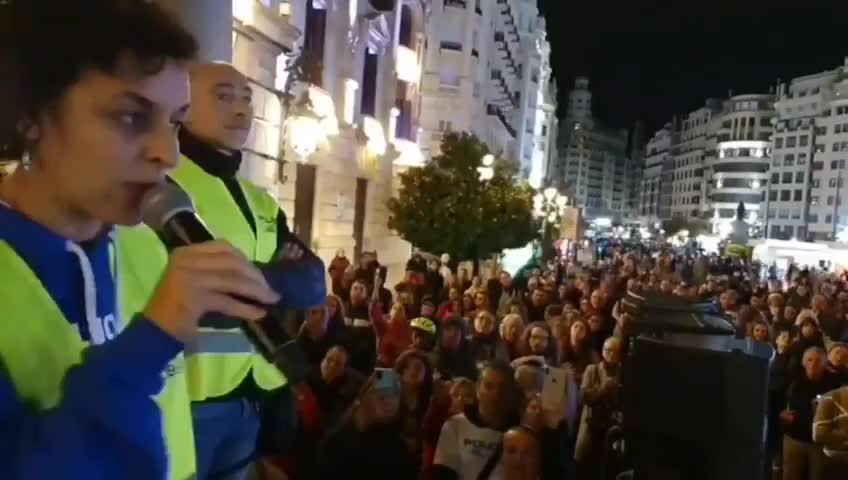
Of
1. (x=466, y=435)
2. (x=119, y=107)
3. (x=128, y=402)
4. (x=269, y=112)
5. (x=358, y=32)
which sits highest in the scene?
(x=358, y=32)

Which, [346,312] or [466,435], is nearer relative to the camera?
[466,435]

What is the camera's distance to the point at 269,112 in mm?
13164

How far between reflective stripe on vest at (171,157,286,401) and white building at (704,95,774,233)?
136 meters

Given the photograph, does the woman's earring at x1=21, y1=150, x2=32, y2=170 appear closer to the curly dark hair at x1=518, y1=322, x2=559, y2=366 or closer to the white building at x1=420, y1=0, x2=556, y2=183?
the curly dark hair at x1=518, y1=322, x2=559, y2=366

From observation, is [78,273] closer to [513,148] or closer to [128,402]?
[128,402]

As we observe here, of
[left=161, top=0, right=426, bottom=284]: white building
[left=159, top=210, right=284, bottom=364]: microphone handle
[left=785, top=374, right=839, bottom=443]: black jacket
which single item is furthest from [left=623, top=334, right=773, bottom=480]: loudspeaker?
[left=785, top=374, right=839, bottom=443]: black jacket

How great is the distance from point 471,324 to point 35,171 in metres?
8.20

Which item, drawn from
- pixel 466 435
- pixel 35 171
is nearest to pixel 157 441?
pixel 35 171

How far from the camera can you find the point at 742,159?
13988 centimetres

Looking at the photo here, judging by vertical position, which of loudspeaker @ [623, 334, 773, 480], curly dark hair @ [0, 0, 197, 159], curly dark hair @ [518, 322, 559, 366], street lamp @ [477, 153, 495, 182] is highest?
street lamp @ [477, 153, 495, 182]

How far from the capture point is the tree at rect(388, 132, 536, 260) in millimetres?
20469

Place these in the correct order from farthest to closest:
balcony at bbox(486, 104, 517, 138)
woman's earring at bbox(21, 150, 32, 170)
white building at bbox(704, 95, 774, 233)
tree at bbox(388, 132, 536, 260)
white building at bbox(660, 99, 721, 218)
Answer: white building at bbox(660, 99, 721, 218)
white building at bbox(704, 95, 774, 233)
balcony at bbox(486, 104, 517, 138)
tree at bbox(388, 132, 536, 260)
woman's earring at bbox(21, 150, 32, 170)

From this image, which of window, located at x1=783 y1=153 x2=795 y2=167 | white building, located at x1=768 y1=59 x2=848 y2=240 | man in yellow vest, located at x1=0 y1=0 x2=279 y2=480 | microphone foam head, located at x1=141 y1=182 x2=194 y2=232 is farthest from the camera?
window, located at x1=783 y1=153 x2=795 y2=167

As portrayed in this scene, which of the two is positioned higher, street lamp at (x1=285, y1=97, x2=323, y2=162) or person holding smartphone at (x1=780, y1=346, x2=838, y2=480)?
street lamp at (x1=285, y1=97, x2=323, y2=162)
